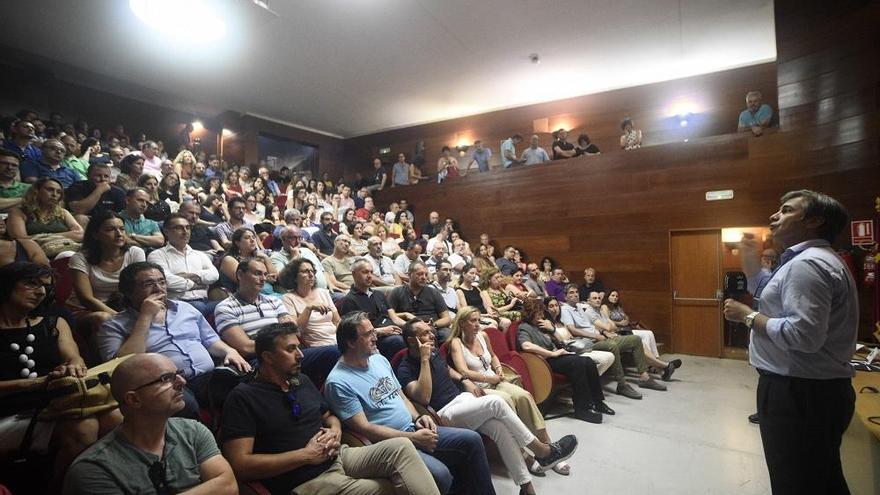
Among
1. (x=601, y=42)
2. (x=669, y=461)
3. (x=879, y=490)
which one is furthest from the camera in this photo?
(x=601, y=42)

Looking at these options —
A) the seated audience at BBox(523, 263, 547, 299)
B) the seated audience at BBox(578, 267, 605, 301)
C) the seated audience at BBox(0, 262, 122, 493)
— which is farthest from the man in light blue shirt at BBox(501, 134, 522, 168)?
the seated audience at BBox(0, 262, 122, 493)

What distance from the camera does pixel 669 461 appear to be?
265cm

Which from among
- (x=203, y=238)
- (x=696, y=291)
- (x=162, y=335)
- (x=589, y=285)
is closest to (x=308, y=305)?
(x=162, y=335)

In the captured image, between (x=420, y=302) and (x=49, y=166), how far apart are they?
3.67 m

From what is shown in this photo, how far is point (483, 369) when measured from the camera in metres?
2.96

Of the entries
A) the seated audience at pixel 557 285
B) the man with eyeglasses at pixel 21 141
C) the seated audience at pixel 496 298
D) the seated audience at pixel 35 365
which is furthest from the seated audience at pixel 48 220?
the seated audience at pixel 557 285

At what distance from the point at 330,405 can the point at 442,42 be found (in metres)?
5.75

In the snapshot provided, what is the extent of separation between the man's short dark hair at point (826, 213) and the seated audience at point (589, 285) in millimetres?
4724

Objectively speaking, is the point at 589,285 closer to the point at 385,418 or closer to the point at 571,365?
the point at 571,365

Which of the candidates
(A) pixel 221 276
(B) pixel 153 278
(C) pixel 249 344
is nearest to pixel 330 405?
(C) pixel 249 344

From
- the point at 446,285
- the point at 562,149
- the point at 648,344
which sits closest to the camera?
the point at 446,285

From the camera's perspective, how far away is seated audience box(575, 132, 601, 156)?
7105 millimetres

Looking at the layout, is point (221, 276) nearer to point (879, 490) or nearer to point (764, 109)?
point (879, 490)

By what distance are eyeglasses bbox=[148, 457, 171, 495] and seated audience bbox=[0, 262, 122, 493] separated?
353 mm
